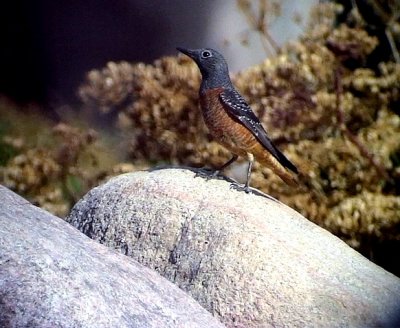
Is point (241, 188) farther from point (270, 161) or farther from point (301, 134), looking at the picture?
point (301, 134)

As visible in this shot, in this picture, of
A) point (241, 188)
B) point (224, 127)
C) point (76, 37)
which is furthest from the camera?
point (76, 37)

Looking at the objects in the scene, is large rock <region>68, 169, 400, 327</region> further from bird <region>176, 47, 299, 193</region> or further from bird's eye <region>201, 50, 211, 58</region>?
bird's eye <region>201, 50, 211, 58</region>

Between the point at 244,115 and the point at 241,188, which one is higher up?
the point at 244,115

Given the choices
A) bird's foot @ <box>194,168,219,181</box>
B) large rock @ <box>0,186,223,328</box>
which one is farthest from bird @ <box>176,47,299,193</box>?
large rock @ <box>0,186,223,328</box>

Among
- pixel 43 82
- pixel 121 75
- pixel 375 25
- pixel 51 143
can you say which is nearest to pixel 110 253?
pixel 121 75

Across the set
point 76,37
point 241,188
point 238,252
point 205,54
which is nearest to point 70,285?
point 238,252

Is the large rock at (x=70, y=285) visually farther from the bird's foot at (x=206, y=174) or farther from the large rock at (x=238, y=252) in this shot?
the bird's foot at (x=206, y=174)

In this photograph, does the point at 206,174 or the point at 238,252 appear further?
the point at 206,174
